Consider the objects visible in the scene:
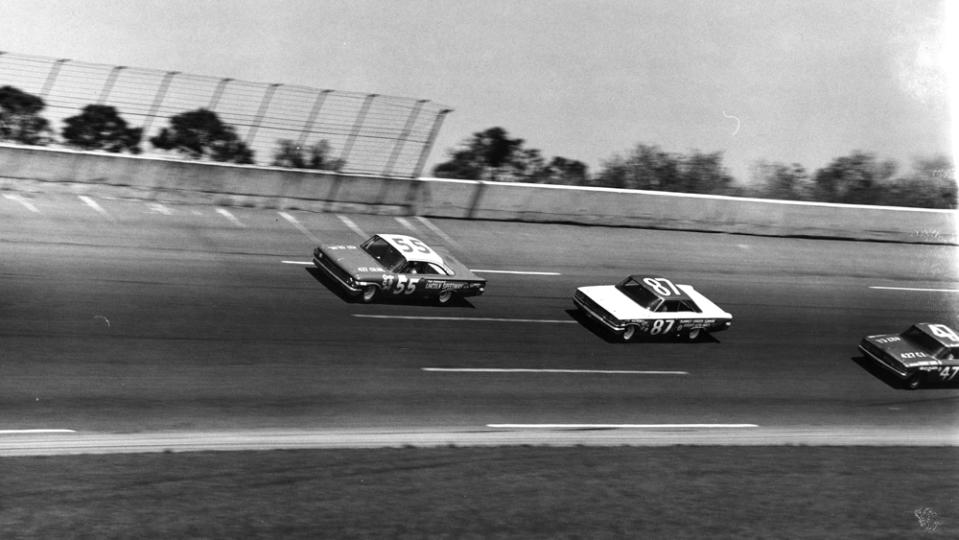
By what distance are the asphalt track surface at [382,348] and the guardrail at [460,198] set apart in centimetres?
53

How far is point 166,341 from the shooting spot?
731 inches

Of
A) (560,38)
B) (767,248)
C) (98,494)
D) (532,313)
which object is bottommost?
(98,494)

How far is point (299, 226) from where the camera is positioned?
2591 cm

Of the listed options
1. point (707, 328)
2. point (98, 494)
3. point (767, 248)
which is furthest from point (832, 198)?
point (98, 494)

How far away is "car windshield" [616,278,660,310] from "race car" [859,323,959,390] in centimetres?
431

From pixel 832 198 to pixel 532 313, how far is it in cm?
1423

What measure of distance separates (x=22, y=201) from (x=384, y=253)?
8136mm

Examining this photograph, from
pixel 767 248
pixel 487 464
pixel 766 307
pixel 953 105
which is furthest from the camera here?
pixel 953 105

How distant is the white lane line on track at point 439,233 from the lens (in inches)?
1041

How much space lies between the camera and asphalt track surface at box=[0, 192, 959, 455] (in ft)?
55.1

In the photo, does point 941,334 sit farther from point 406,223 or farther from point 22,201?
point 22,201

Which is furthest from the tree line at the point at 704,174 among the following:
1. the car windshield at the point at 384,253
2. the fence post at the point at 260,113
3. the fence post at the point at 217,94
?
the car windshield at the point at 384,253

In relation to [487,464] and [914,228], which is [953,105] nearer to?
[914,228]

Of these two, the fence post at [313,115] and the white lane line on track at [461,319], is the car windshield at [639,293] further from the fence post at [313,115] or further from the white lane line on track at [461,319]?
the fence post at [313,115]
